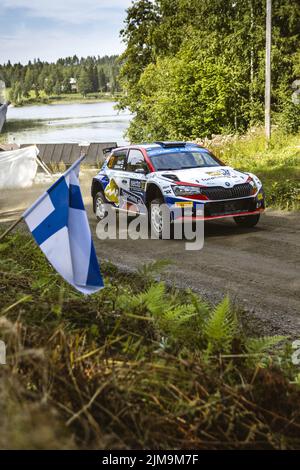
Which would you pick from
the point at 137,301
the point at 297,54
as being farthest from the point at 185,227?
the point at 297,54

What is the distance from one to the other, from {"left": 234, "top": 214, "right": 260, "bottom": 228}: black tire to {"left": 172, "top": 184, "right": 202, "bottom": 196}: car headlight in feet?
4.90

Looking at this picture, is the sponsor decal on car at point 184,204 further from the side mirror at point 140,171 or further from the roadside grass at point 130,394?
the roadside grass at point 130,394

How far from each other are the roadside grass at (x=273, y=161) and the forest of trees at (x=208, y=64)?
7.32 ft

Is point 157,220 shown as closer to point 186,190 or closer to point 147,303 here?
point 186,190

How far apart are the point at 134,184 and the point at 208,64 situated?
74.4 ft

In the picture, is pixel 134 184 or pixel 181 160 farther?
pixel 134 184

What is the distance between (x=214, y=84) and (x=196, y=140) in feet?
14.9

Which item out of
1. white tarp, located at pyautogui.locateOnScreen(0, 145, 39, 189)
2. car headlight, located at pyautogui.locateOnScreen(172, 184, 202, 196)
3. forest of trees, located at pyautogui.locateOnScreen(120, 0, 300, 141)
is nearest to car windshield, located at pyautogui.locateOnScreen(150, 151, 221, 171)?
car headlight, located at pyautogui.locateOnScreen(172, 184, 202, 196)

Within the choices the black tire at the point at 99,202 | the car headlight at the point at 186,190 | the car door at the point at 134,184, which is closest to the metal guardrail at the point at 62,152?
the black tire at the point at 99,202

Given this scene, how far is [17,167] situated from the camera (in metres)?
21.6

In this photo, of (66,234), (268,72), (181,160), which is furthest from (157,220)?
(268,72)

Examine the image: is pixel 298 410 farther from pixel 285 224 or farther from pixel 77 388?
pixel 285 224

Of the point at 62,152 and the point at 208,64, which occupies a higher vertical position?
the point at 208,64

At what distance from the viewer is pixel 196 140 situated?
31266 mm
